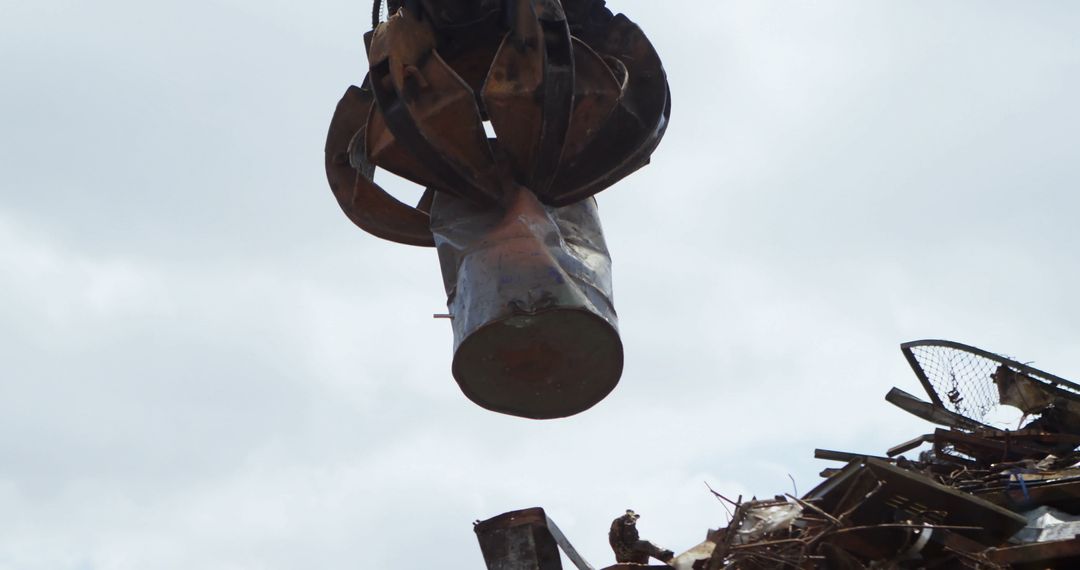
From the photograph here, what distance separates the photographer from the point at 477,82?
8078 millimetres

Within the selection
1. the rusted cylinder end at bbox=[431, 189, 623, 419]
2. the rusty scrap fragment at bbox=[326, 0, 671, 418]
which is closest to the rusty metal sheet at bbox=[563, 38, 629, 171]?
the rusty scrap fragment at bbox=[326, 0, 671, 418]

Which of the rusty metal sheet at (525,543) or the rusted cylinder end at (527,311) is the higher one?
the rusted cylinder end at (527,311)

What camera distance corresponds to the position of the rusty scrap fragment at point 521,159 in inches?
260

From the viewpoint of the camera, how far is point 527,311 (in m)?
6.40

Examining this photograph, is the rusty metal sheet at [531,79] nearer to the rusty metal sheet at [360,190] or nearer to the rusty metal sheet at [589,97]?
the rusty metal sheet at [589,97]

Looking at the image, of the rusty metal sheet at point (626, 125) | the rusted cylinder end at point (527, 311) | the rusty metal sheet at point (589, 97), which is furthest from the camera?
the rusty metal sheet at point (626, 125)

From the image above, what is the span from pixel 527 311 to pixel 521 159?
112 cm

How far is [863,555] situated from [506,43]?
3.63 meters

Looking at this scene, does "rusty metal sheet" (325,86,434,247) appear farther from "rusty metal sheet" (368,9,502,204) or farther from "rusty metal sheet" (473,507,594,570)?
"rusty metal sheet" (473,507,594,570)

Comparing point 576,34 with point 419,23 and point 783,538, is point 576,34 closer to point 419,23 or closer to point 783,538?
point 419,23

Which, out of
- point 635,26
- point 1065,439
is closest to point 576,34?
point 635,26

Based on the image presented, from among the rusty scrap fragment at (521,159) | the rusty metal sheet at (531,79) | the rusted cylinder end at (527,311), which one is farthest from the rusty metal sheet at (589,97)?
the rusted cylinder end at (527,311)

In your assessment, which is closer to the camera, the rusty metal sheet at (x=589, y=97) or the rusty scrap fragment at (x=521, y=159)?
the rusty scrap fragment at (x=521, y=159)

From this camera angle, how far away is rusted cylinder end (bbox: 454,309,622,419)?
6.54m
